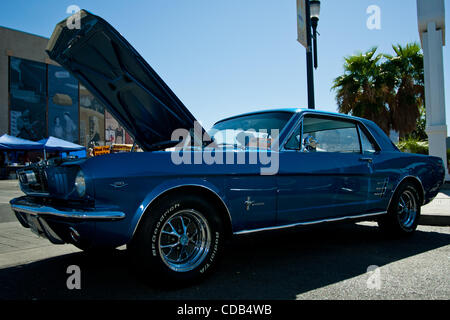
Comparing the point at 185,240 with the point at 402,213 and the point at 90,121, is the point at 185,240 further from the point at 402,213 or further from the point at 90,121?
the point at 90,121

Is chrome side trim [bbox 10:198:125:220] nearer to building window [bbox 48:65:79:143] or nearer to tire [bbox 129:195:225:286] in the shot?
tire [bbox 129:195:225:286]

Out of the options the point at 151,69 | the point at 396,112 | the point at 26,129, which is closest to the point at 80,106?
the point at 26,129

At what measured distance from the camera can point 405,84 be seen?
688 inches

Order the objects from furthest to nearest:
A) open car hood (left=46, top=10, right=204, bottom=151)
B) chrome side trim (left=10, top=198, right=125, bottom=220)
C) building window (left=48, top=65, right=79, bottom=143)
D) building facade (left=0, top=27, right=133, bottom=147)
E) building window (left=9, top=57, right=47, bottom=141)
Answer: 1. building window (left=48, top=65, right=79, bottom=143)
2. building window (left=9, top=57, right=47, bottom=141)
3. building facade (left=0, top=27, right=133, bottom=147)
4. open car hood (left=46, top=10, right=204, bottom=151)
5. chrome side trim (left=10, top=198, right=125, bottom=220)

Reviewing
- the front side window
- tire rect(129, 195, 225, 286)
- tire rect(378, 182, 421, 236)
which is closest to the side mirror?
the front side window

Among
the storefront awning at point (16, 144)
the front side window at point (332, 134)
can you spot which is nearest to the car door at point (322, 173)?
the front side window at point (332, 134)

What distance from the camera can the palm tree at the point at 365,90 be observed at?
56.2 feet

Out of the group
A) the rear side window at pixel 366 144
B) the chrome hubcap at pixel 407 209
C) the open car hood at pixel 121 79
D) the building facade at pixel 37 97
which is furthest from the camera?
the building facade at pixel 37 97

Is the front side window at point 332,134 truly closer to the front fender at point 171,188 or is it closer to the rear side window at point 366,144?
the rear side window at point 366,144

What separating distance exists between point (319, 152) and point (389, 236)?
5.88 ft

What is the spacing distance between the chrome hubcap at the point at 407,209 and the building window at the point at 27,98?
32435 mm

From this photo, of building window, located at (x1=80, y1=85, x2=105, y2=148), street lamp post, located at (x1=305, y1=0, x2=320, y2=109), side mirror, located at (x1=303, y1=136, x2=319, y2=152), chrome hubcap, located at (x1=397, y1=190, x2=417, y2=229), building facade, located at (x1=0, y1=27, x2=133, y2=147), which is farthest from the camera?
building window, located at (x1=80, y1=85, x2=105, y2=148)

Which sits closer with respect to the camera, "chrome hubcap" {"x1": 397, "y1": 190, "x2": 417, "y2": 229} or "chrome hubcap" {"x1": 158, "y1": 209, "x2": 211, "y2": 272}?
"chrome hubcap" {"x1": 158, "y1": 209, "x2": 211, "y2": 272}

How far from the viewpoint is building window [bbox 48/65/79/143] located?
32938 mm
